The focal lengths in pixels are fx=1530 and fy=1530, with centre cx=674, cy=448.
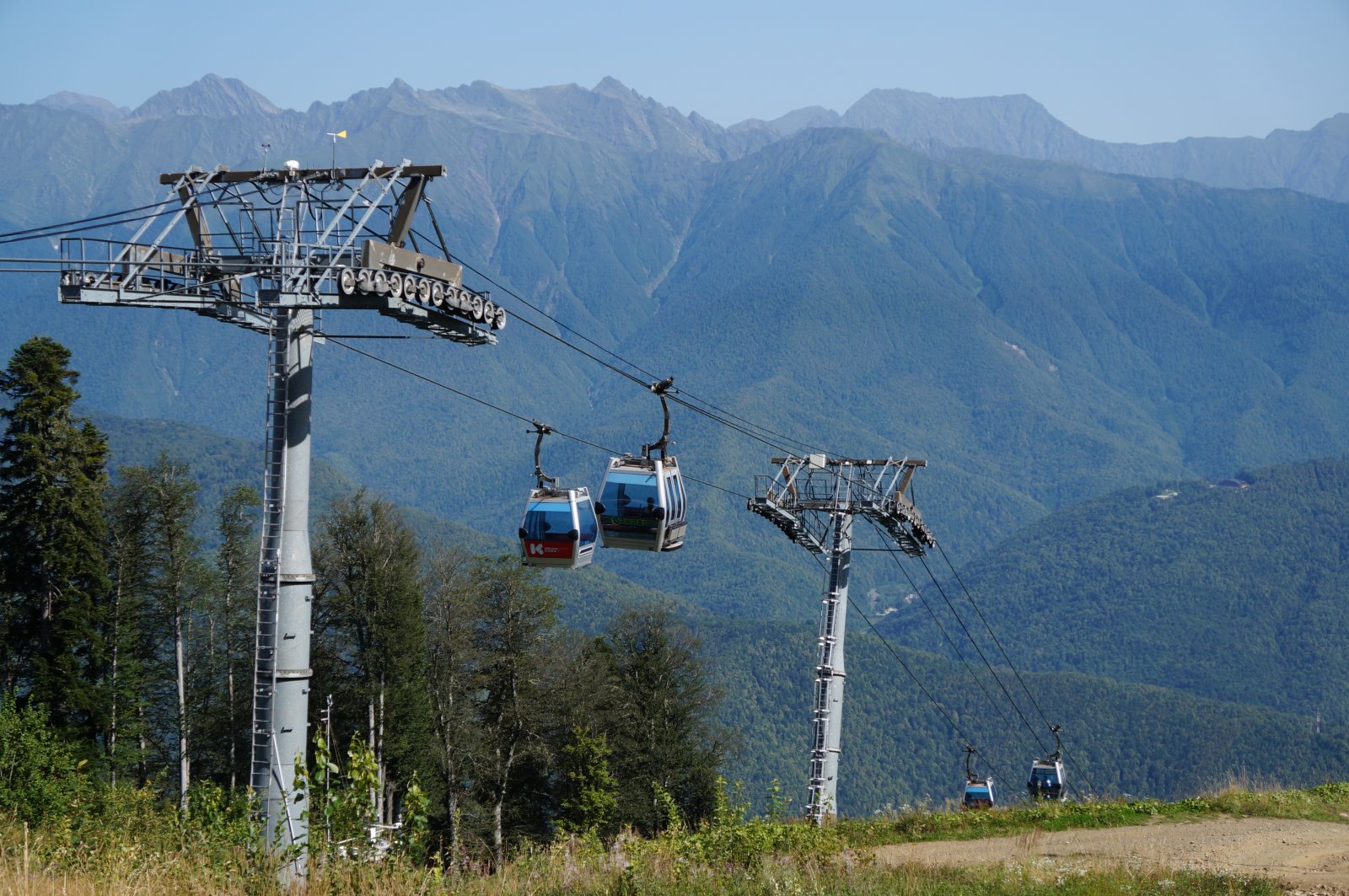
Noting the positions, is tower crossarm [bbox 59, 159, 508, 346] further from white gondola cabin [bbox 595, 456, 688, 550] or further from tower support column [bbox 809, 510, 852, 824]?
tower support column [bbox 809, 510, 852, 824]

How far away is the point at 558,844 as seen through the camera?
21.8m

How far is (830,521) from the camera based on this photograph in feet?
137

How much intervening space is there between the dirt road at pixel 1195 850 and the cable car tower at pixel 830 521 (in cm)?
1138

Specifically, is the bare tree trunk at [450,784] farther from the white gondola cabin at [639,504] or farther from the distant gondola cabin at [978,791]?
the white gondola cabin at [639,504]

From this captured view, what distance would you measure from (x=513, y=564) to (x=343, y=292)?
31891 mm

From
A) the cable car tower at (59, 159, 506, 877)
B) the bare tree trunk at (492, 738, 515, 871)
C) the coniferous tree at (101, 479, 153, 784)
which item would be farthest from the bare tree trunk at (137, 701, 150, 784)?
the cable car tower at (59, 159, 506, 877)

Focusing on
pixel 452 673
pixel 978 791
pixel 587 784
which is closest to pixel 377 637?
pixel 452 673

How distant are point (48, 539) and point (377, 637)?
11132mm

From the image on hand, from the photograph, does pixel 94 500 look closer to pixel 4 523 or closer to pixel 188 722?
pixel 4 523

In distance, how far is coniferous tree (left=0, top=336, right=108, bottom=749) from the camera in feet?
149

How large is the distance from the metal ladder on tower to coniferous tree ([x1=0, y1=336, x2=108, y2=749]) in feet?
76.0

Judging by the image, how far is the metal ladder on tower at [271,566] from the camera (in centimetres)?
2481

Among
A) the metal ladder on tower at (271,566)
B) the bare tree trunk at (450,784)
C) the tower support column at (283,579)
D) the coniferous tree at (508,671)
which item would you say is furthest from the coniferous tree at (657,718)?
the metal ladder on tower at (271,566)

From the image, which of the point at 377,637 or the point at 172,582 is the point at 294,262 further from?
the point at 172,582
